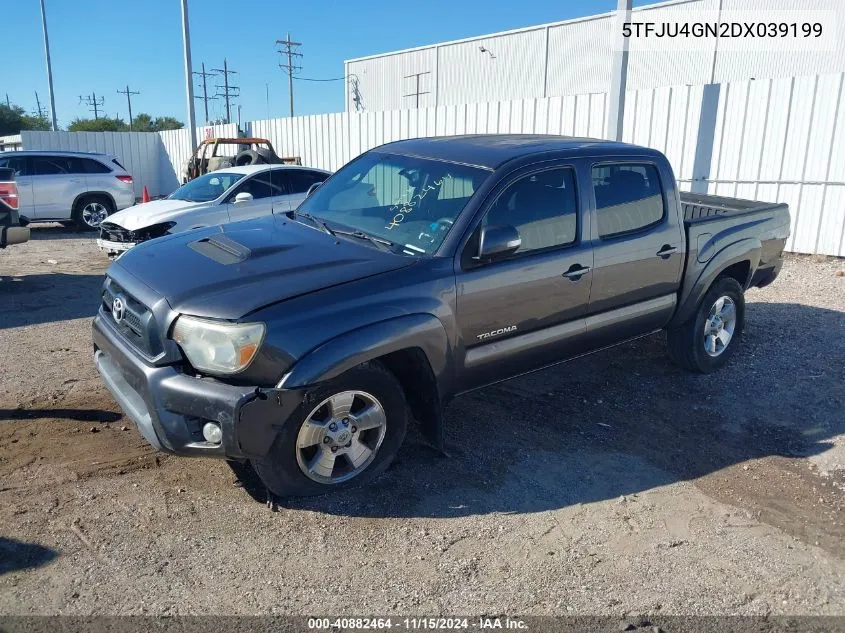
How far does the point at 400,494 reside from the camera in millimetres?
3713

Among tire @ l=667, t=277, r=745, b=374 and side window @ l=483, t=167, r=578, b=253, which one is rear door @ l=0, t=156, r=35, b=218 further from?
tire @ l=667, t=277, r=745, b=374

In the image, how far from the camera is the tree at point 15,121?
198 ft

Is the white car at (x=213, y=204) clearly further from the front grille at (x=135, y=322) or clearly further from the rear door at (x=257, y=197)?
the front grille at (x=135, y=322)

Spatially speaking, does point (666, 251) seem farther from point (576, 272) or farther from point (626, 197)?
point (576, 272)

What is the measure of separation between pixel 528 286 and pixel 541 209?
1.82ft

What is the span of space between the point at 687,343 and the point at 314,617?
3.95m

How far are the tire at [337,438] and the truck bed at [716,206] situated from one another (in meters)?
3.58

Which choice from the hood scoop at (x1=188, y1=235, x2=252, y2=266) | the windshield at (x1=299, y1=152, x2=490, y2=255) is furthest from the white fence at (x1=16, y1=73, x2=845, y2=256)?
the hood scoop at (x1=188, y1=235, x2=252, y2=266)

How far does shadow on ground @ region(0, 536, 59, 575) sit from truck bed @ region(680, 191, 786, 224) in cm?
530

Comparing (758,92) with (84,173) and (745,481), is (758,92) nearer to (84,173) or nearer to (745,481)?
(745,481)

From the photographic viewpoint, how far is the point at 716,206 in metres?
6.29

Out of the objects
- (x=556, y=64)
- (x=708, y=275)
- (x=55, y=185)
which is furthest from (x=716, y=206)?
(x=556, y=64)

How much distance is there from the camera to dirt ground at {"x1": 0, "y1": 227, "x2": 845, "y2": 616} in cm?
295

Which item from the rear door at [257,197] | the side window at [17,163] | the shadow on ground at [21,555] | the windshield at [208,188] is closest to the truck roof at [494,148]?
the shadow on ground at [21,555]
